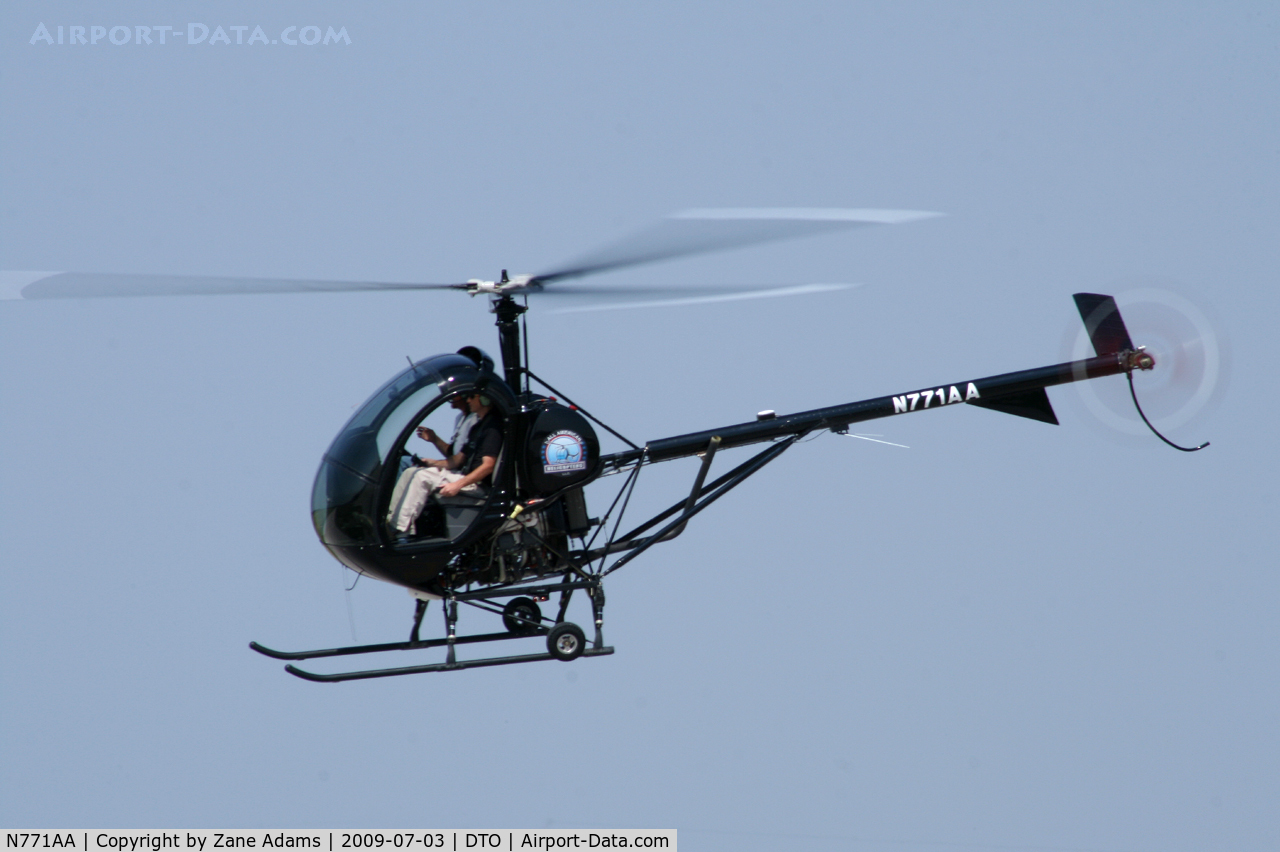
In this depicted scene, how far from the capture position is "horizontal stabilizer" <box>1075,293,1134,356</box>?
11.9 meters

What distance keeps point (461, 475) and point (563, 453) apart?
691 millimetres

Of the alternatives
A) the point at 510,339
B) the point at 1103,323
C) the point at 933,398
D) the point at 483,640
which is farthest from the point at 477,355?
the point at 1103,323

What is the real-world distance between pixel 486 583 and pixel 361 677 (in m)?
1.05

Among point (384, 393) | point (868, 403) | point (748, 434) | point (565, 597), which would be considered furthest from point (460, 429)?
point (868, 403)

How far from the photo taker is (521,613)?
37.1 ft

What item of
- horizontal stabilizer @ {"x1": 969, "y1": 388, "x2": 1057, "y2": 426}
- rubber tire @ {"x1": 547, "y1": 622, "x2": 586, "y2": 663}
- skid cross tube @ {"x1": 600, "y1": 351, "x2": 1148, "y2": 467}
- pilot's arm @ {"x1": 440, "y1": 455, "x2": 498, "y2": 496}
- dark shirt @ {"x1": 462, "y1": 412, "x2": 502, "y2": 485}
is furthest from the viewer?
horizontal stabilizer @ {"x1": 969, "y1": 388, "x2": 1057, "y2": 426}

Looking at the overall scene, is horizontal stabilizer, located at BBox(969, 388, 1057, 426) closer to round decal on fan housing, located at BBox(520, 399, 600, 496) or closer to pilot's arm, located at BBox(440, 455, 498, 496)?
round decal on fan housing, located at BBox(520, 399, 600, 496)

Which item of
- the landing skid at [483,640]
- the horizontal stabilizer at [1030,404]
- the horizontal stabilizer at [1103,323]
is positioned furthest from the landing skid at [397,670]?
the horizontal stabilizer at [1103,323]

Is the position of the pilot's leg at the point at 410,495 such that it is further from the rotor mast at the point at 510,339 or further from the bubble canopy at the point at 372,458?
the rotor mast at the point at 510,339

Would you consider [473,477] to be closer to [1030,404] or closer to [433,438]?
[433,438]

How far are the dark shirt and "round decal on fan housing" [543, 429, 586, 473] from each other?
0.33m

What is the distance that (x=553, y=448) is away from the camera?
10.5 meters

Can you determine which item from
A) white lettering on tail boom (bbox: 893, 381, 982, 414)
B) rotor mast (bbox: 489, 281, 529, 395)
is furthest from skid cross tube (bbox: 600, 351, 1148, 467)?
rotor mast (bbox: 489, 281, 529, 395)

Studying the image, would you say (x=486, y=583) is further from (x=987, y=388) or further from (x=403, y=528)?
(x=987, y=388)
